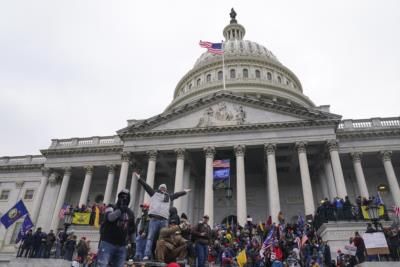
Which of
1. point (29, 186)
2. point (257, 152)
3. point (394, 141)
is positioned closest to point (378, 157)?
point (394, 141)

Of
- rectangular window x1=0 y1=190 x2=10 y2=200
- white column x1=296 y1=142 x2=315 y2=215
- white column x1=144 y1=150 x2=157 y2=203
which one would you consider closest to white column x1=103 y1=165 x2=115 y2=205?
white column x1=144 y1=150 x2=157 y2=203

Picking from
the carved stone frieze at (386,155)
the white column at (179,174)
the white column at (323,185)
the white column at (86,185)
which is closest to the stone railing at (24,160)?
the white column at (86,185)

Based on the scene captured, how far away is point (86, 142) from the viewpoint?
1566 inches

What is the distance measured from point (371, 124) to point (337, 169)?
9158 mm

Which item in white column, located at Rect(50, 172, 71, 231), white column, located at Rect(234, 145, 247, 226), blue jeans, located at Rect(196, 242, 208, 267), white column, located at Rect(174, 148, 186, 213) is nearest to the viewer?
blue jeans, located at Rect(196, 242, 208, 267)

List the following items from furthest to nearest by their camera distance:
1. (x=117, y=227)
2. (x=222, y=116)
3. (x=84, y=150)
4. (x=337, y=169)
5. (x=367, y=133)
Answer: (x=84, y=150)
(x=222, y=116)
(x=367, y=133)
(x=337, y=169)
(x=117, y=227)

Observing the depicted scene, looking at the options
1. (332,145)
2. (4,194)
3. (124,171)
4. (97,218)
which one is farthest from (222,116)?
(4,194)

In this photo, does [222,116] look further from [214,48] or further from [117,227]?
[117,227]

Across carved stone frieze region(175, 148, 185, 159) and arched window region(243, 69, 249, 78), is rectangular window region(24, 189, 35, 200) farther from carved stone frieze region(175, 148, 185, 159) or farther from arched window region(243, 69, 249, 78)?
arched window region(243, 69, 249, 78)

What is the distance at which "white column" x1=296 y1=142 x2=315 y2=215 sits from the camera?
1064 inches

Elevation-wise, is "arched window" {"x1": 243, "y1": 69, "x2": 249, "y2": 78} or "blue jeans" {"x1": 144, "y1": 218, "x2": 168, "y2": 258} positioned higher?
"arched window" {"x1": 243, "y1": 69, "x2": 249, "y2": 78}

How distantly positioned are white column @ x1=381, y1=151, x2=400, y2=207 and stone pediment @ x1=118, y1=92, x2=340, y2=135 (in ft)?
28.5

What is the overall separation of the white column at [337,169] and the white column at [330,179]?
135 cm

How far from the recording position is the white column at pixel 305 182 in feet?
88.7
